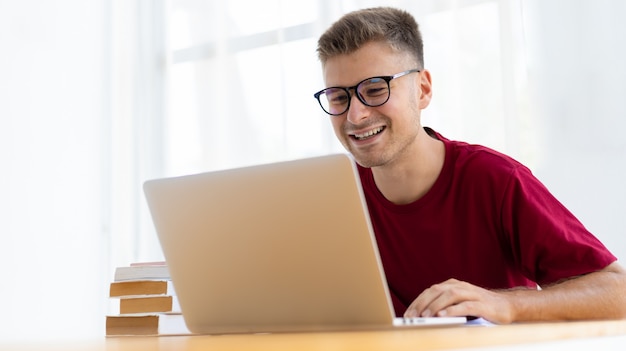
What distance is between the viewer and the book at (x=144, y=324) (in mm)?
1509

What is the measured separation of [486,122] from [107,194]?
1853 mm

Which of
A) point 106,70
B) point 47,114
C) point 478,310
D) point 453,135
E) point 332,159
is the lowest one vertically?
point 478,310

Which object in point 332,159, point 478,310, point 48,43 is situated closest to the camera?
point 332,159

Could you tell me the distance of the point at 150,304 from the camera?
1.53 m

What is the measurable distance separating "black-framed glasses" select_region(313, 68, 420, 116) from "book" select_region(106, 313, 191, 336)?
23.4 inches

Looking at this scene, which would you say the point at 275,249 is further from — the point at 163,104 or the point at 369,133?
the point at 163,104

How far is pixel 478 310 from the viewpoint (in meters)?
1.15

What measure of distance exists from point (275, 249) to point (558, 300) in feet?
1.82

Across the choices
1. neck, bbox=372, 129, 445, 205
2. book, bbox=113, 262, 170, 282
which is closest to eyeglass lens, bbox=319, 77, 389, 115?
neck, bbox=372, 129, 445, 205

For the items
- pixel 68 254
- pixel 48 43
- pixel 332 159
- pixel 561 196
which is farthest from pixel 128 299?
pixel 48 43

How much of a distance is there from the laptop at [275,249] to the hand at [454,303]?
53mm

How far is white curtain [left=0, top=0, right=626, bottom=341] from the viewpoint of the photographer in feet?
8.49

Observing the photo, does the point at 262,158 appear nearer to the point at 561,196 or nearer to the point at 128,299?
the point at 561,196

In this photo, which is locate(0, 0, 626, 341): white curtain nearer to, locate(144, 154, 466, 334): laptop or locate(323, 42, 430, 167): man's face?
locate(323, 42, 430, 167): man's face
